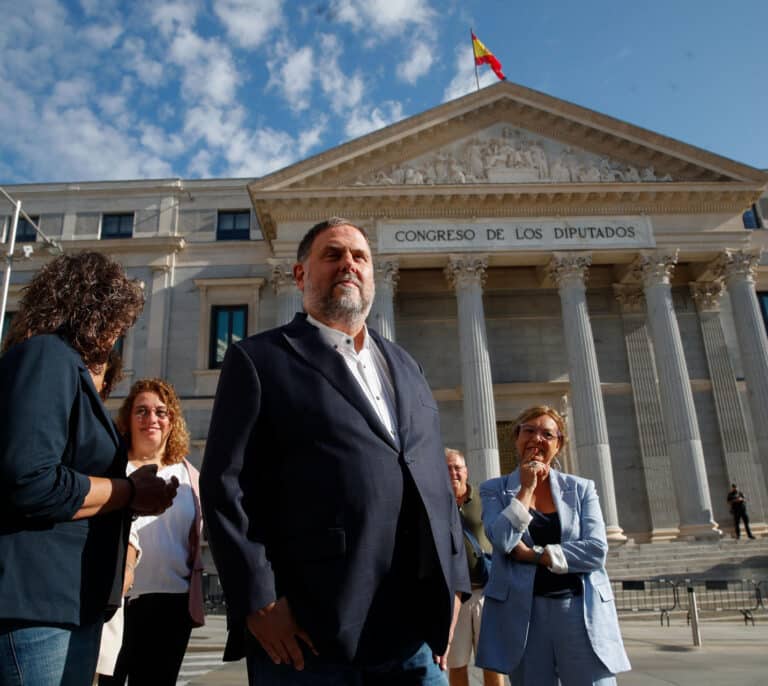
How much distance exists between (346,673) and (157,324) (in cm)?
2581

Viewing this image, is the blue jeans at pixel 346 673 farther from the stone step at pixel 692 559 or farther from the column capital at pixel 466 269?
the column capital at pixel 466 269

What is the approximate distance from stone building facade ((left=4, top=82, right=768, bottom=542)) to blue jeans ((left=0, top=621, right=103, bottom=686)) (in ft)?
61.7

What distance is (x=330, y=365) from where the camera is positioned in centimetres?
283

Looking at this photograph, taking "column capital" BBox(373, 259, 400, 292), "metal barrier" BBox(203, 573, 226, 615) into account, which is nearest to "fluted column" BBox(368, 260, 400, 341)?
"column capital" BBox(373, 259, 400, 292)

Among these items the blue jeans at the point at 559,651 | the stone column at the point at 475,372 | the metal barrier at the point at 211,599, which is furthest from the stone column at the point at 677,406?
the blue jeans at the point at 559,651

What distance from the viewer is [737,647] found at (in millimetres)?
9656

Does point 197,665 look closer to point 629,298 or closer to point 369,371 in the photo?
point 369,371

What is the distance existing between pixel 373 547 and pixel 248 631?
1.90 ft

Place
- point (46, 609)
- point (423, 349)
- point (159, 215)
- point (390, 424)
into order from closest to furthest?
point (46, 609), point (390, 424), point (423, 349), point (159, 215)

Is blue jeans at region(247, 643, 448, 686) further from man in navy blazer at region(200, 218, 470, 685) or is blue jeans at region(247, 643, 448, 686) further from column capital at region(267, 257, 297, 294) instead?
column capital at region(267, 257, 297, 294)

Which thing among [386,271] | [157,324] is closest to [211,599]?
[157,324]

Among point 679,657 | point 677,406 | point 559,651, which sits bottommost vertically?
point 679,657

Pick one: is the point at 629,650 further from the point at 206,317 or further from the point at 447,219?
the point at 206,317

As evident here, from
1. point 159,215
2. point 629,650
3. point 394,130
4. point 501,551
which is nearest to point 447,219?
point 394,130
